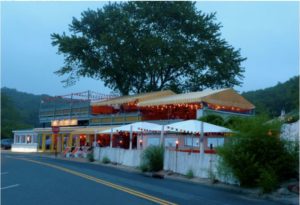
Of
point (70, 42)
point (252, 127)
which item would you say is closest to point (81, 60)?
point (70, 42)

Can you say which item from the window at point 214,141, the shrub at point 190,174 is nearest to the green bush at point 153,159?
the shrub at point 190,174

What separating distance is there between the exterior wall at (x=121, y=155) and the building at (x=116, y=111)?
1668 millimetres

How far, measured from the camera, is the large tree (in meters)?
52.4

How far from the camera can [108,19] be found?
54.4 meters

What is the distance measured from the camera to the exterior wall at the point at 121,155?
30.8 m

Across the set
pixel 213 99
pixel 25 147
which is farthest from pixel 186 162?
pixel 25 147

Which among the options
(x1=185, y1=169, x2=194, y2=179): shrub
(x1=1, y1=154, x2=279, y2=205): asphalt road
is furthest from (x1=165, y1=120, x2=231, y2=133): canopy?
(x1=1, y1=154, x2=279, y2=205): asphalt road

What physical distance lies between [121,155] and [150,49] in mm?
20308

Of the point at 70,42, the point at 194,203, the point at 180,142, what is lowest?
the point at 194,203

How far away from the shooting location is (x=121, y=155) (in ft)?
109

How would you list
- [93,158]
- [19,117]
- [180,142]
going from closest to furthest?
[180,142]
[93,158]
[19,117]

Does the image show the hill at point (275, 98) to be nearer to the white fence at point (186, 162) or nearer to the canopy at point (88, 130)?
the canopy at point (88, 130)

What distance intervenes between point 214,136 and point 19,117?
259 feet

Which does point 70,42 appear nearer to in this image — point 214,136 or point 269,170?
point 214,136
